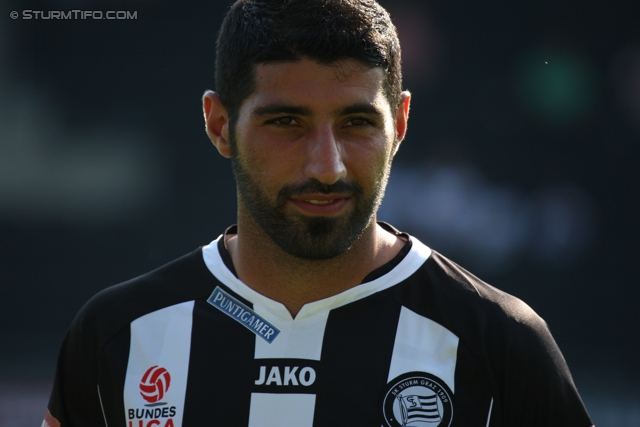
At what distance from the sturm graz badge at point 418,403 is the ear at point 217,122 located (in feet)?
2.22

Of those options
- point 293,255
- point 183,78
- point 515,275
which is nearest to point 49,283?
point 183,78

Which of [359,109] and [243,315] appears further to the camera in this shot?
[243,315]

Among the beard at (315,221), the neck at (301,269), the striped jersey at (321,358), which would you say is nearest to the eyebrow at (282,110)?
the beard at (315,221)

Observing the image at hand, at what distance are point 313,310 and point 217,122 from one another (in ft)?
1.73

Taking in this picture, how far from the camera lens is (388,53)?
1.81m

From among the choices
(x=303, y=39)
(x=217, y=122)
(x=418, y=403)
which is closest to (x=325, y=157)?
(x=303, y=39)

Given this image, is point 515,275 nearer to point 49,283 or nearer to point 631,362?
point 631,362

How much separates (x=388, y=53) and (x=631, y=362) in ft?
9.45

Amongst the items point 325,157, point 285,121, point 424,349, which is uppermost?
point 285,121

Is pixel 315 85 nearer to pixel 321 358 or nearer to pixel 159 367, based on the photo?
pixel 321 358

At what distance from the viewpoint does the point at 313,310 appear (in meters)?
1.78

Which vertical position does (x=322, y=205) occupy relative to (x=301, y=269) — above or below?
above

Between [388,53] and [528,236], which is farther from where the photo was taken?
[528,236]

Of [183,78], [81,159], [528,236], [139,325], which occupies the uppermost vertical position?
[183,78]
